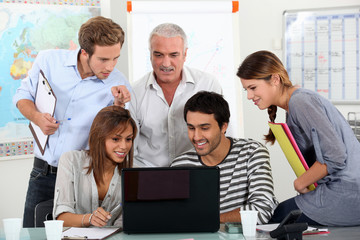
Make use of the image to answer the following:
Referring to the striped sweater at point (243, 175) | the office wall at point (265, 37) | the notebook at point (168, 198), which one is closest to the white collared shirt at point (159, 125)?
the striped sweater at point (243, 175)

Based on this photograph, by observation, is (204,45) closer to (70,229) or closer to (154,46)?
(154,46)

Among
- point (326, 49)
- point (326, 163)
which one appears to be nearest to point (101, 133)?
point (326, 163)

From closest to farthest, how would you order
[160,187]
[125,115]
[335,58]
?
[160,187] → [125,115] → [335,58]

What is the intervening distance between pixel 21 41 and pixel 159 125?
1.37 metres

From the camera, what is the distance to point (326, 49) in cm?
398

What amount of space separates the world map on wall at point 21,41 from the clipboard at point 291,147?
2.08 meters

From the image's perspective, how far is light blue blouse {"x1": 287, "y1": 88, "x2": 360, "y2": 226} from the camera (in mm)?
1750

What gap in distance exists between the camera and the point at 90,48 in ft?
7.26

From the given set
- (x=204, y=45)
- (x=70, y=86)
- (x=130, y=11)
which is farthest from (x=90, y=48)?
(x=204, y=45)

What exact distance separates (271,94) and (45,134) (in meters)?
1.09

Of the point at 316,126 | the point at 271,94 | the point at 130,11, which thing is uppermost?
the point at 130,11

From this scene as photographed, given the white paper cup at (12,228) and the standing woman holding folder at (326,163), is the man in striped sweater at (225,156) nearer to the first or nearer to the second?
the standing woman holding folder at (326,163)

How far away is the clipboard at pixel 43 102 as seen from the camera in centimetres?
219

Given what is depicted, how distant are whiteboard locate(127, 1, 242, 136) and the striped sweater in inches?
33.9
